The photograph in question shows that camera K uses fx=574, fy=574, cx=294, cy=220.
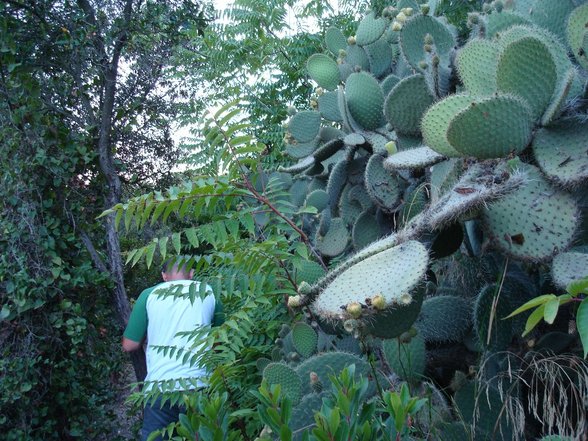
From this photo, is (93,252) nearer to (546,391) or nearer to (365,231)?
(365,231)

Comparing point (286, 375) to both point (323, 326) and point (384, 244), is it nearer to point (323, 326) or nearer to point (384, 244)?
point (323, 326)

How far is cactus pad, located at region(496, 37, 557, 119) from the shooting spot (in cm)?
171

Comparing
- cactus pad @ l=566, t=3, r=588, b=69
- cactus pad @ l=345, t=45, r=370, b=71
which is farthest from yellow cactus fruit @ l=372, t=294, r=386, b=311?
cactus pad @ l=345, t=45, r=370, b=71

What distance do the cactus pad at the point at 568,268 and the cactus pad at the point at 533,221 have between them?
0.04 meters

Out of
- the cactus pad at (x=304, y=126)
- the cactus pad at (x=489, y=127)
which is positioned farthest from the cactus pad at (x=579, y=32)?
the cactus pad at (x=304, y=126)

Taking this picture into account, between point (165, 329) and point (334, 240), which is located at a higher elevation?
point (334, 240)

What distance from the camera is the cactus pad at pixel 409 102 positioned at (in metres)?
2.29

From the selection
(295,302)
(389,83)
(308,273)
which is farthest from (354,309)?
(389,83)

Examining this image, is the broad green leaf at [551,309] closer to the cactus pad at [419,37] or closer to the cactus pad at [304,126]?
the cactus pad at [419,37]

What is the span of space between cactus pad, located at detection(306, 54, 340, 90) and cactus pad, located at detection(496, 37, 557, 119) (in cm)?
152

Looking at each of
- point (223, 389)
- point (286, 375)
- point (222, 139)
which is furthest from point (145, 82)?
point (286, 375)

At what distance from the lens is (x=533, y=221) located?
1.64 metres

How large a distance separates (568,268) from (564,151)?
391 millimetres

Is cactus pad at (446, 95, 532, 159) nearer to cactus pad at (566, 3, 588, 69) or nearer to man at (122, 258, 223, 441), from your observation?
cactus pad at (566, 3, 588, 69)
